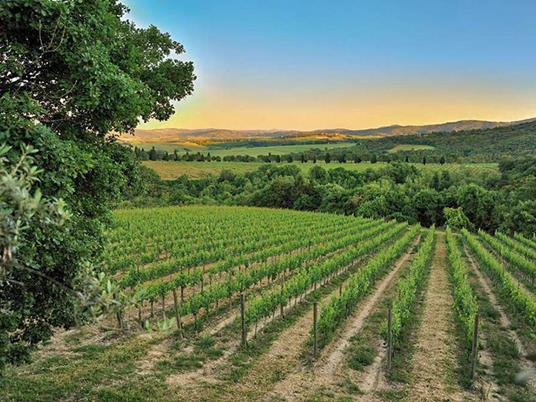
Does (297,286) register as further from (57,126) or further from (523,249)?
(523,249)

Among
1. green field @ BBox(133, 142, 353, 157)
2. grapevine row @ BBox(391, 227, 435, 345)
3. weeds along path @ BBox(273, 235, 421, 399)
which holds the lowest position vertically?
weeds along path @ BBox(273, 235, 421, 399)

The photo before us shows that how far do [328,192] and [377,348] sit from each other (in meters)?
57.4

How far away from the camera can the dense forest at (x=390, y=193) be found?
5341 cm

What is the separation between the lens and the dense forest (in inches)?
2103

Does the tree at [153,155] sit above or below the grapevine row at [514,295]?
above

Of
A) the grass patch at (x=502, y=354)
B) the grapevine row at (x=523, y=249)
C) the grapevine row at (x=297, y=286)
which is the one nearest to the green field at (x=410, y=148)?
the grapevine row at (x=523, y=249)

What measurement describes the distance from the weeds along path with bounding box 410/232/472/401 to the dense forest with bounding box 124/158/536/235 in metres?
26.0

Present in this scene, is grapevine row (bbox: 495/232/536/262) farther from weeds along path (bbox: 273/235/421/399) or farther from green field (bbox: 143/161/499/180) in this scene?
green field (bbox: 143/161/499/180)

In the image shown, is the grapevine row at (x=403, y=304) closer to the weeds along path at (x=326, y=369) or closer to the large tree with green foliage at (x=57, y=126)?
the weeds along path at (x=326, y=369)

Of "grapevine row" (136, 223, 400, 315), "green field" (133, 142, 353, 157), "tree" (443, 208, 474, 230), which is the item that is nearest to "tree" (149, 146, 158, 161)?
"green field" (133, 142, 353, 157)

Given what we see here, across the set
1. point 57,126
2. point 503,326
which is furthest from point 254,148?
point 57,126

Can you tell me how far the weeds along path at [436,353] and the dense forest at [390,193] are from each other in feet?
85.2

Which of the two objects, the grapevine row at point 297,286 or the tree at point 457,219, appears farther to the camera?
the tree at point 457,219

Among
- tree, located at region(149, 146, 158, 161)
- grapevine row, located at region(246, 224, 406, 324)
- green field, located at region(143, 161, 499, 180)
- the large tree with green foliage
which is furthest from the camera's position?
tree, located at region(149, 146, 158, 161)
